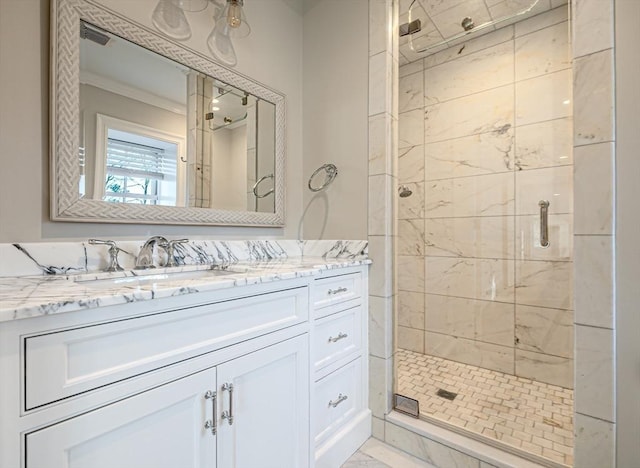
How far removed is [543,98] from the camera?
1990 mm

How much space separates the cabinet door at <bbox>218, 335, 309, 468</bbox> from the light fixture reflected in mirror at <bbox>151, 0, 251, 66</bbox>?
55.7 inches

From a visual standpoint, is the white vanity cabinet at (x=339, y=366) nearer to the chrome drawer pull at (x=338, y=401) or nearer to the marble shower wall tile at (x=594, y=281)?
the chrome drawer pull at (x=338, y=401)

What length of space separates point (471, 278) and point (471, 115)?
3.93ft

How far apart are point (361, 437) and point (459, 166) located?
6.27ft

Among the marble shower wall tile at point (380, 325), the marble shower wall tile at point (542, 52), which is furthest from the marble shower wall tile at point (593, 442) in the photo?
the marble shower wall tile at point (542, 52)

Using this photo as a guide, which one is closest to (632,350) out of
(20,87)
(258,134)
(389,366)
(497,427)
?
(497,427)

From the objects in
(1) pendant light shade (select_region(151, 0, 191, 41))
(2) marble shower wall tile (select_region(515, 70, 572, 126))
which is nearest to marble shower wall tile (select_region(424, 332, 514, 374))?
(2) marble shower wall tile (select_region(515, 70, 572, 126))

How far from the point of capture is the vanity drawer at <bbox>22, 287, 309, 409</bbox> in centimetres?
59

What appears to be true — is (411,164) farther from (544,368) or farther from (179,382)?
(179,382)

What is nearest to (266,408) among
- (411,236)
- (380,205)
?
(380,205)

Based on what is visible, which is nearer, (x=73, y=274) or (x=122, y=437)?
(x=122, y=437)

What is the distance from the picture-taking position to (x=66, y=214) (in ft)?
3.51

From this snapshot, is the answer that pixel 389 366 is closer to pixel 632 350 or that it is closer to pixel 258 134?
pixel 632 350

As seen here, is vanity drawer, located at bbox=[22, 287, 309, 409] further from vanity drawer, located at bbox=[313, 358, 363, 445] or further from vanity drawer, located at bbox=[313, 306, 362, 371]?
vanity drawer, located at bbox=[313, 358, 363, 445]
